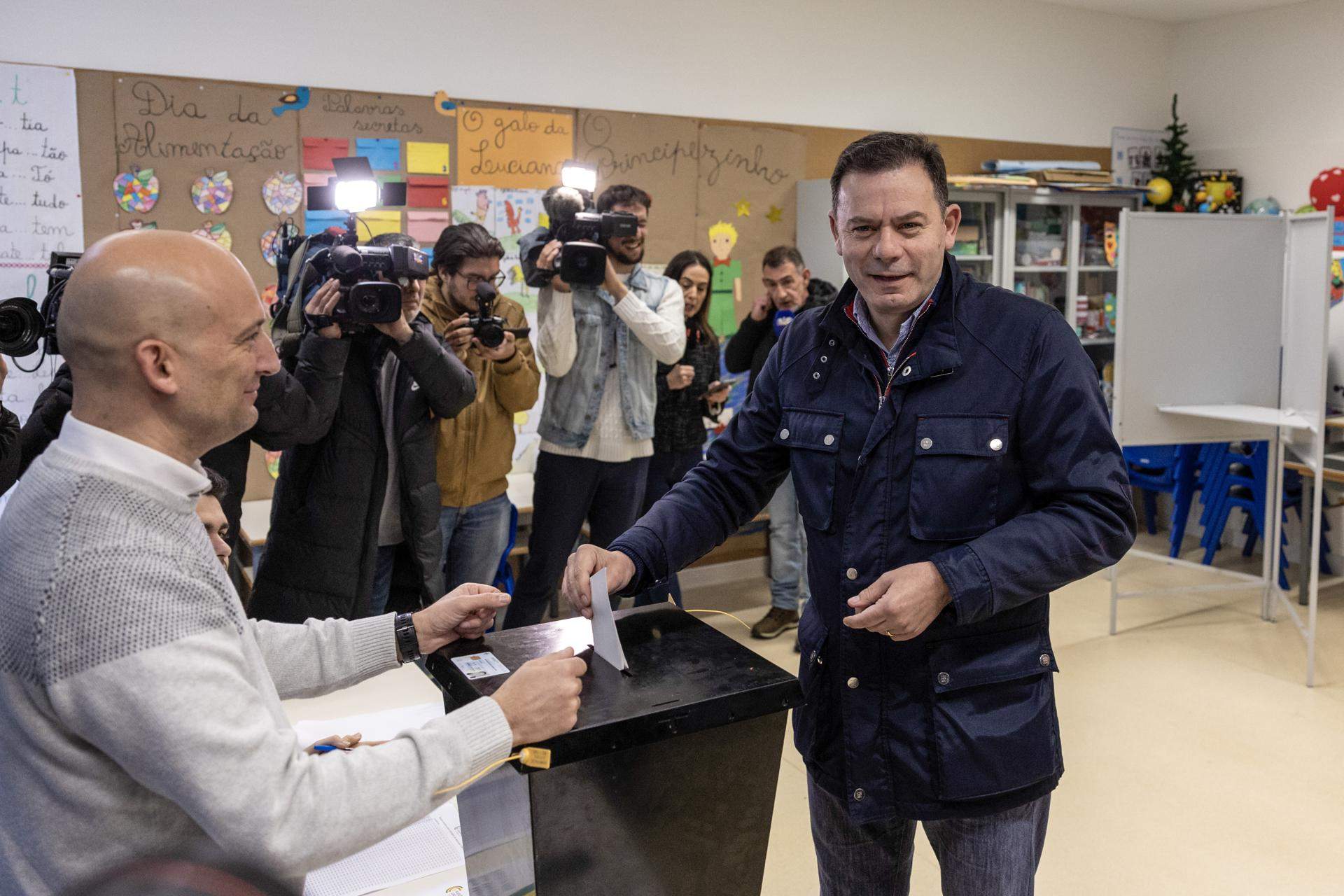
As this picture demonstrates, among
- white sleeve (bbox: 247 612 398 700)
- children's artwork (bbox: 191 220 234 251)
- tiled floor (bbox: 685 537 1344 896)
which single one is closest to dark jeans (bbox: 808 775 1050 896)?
white sleeve (bbox: 247 612 398 700)

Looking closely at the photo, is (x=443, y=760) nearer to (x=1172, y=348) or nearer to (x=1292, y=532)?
(x=1172, y=348)

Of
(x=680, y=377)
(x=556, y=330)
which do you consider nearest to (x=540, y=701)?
(x=556, y=330)

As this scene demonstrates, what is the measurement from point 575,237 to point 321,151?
129 cm

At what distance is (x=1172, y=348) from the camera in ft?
13.5

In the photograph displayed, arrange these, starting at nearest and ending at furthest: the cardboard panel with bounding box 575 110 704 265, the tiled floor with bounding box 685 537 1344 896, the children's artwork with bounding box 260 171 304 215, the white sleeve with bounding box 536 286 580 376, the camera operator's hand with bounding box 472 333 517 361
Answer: the tiled floor with bounding box 685 537 1344 896 → the camera operator's hand with bounding box 472 333 517 361 → the white sleeve with bounding box 536 286 580 376 → the children's artwork with bounding box 260 171 304 215 → the cardboard panel with bounding box 575 110 704 265

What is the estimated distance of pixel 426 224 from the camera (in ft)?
13.3

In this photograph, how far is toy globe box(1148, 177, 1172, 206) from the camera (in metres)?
5.86

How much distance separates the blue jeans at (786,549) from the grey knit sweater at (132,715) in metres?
3.28

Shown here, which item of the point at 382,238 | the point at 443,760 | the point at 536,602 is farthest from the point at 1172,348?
the point at 443,760

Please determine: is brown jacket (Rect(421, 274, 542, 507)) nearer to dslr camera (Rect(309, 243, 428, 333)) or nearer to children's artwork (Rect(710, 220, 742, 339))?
dslr camera (Rect(309, 243, 428, 333))

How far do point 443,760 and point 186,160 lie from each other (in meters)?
3.23

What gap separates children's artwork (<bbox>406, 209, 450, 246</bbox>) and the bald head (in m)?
3.14

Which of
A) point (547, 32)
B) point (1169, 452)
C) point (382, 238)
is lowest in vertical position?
point (1169, 452)

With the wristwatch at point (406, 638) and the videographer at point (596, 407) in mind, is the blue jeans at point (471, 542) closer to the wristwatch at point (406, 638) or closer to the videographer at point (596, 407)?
the videographer at point (596, 407)
